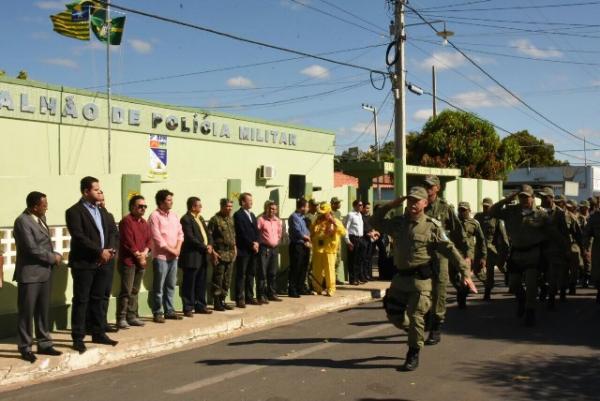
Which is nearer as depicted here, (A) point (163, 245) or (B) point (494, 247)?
(A) point (163, 245)

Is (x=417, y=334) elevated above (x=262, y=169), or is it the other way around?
(x=262, y=169)

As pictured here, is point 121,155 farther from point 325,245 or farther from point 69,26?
point 325,245

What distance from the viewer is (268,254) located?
1178 cm

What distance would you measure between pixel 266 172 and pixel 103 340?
15265 millimetres

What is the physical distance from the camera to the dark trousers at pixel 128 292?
884cm

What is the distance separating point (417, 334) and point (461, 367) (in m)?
0.67

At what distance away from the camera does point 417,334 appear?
6.79 metres

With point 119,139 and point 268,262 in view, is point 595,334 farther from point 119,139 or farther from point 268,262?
point 119,139

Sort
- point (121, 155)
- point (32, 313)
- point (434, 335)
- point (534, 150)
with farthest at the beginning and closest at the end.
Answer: point (534, 150), point (121, 155), point (434, 335), point (32, 313)

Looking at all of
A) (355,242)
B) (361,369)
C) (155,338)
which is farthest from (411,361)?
(355,242)

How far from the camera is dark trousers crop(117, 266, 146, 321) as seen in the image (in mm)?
8844

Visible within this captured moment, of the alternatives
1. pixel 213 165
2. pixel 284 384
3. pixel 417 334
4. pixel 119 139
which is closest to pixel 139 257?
pixel 284 384

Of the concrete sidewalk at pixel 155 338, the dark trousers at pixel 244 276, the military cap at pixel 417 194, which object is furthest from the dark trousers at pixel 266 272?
the military cap at pixel 417 194

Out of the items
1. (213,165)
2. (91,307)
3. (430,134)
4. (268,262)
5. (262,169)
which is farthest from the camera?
(430,134)
